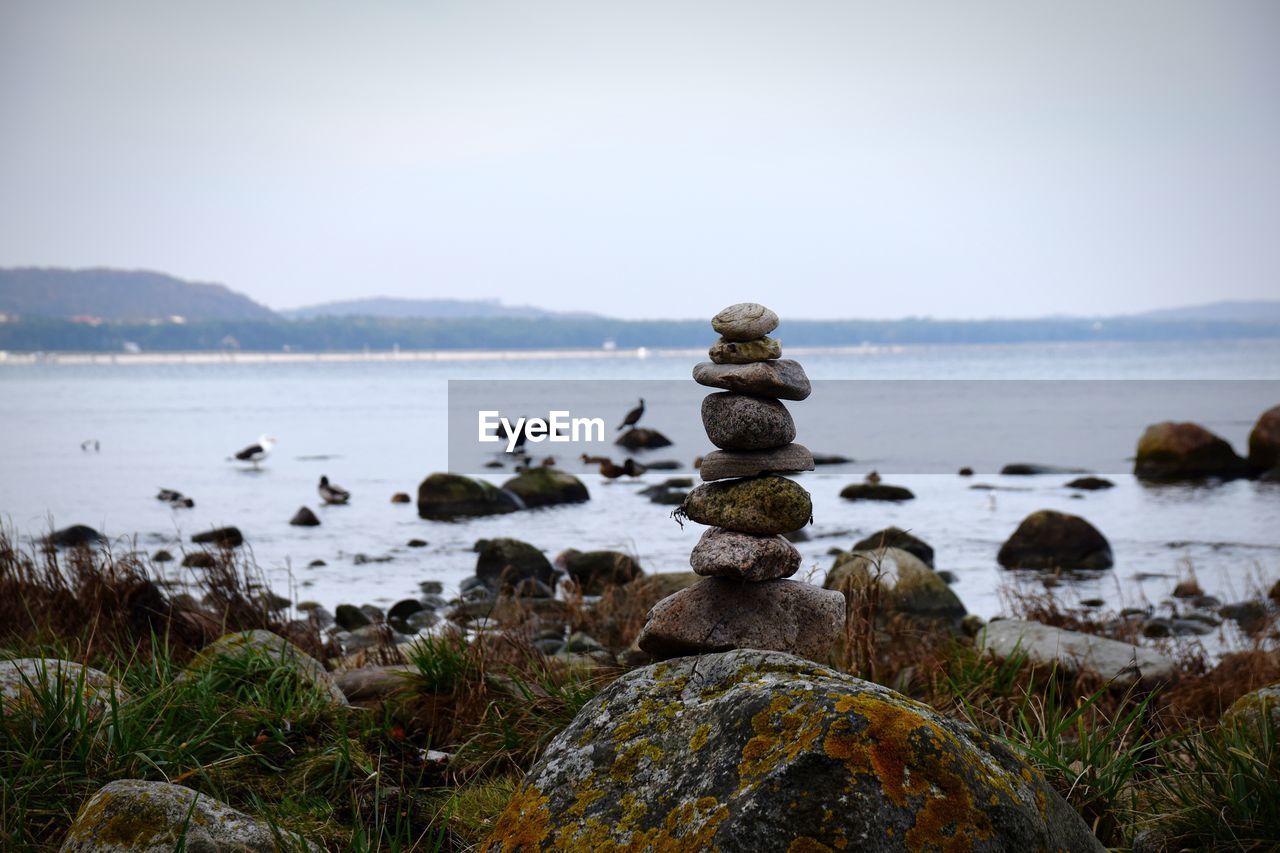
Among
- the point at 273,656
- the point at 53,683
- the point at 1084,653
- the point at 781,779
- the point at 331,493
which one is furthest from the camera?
the point at 331,493

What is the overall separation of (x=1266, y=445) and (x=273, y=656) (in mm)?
26534

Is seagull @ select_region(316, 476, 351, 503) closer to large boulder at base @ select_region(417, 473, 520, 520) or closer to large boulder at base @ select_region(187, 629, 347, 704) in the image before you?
large boulder at base @ select_region(417, 473, 520, 520)

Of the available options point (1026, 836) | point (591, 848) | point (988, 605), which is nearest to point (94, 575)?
point (591, 848)

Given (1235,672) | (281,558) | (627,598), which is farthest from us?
(281,558)

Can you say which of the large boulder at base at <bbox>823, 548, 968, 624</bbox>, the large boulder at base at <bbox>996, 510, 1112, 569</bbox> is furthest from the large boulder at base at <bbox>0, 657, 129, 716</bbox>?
the large boulder at base at <bbox>996, 510, 1112, 569</bbox>

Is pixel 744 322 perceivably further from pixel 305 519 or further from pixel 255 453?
pixel 255 453

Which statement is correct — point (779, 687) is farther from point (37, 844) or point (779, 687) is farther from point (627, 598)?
point (627, 598)

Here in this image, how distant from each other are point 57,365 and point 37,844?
128214mm

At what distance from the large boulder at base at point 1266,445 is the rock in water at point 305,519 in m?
21.8

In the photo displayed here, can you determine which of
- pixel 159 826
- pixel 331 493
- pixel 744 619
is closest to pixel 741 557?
pixel 744 619

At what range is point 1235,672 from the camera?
8.40 metres

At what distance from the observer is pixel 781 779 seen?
2938 mm

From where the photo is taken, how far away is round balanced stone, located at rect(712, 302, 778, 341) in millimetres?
5910

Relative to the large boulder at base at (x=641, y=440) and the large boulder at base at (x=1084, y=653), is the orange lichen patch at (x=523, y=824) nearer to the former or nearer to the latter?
the large boulder at base at (x=1084, y=653)
